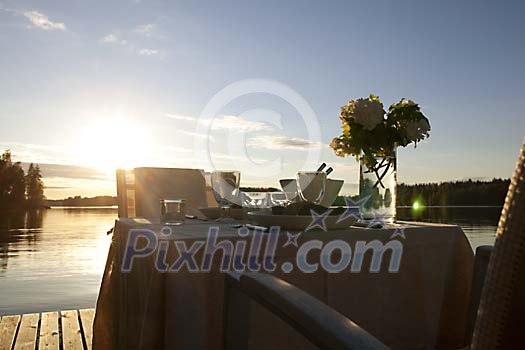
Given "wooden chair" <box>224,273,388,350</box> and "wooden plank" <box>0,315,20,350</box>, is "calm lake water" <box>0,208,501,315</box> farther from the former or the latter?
"wooden chair" <box>224,273,388,350</box>

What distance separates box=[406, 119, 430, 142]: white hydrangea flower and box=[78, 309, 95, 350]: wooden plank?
220 centimetres

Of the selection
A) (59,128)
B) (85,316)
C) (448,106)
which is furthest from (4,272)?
(448,106)

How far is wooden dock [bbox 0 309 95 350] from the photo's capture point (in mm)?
2840

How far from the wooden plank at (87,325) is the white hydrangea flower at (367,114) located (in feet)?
6.85

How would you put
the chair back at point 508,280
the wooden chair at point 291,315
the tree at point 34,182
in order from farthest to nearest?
the tree at point 34,182
the wooden chair at point 291,315
the chair back at point 508,280

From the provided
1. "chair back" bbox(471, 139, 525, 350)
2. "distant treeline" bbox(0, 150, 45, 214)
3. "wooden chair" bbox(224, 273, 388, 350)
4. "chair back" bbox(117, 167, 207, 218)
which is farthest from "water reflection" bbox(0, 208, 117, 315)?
"distant treeline" bbox(0, 150, 45, 214)

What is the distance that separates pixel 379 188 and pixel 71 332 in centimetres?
234

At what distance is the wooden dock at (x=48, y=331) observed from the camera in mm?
2840

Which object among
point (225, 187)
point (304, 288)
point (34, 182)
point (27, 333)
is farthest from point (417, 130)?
point (34, 182)

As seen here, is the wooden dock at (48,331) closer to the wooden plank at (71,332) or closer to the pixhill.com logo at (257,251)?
the wooden plank at (71,332)

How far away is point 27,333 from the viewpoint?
3.09m

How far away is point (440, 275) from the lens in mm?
1541

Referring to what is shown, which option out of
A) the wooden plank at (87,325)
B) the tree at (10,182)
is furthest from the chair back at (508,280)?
the tree at (10,182)

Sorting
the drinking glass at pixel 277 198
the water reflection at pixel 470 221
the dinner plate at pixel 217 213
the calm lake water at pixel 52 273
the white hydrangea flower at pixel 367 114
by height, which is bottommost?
the calm lake water at pixel 52 273
